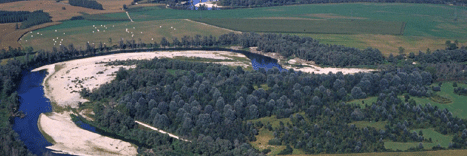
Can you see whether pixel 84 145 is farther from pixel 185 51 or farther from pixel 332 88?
pixel 185 51

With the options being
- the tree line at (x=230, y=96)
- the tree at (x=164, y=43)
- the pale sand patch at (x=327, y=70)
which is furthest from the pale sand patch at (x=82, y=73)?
the pale sand patch at (x=327, y=70)

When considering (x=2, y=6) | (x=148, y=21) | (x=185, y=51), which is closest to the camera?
(x=185, y=51)

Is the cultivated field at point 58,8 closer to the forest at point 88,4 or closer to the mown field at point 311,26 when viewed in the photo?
the forest at point 88,4

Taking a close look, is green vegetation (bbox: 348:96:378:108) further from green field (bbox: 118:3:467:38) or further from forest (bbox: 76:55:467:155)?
green field (bbox: 118:3:467:38)

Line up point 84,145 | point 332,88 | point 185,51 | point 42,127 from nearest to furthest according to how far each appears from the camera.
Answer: point 84,145 < point 42,127 < point 332,88 < point 185,51

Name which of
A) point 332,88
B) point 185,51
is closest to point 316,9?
point 185,51

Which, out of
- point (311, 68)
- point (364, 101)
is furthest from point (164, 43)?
point (364, 101)
